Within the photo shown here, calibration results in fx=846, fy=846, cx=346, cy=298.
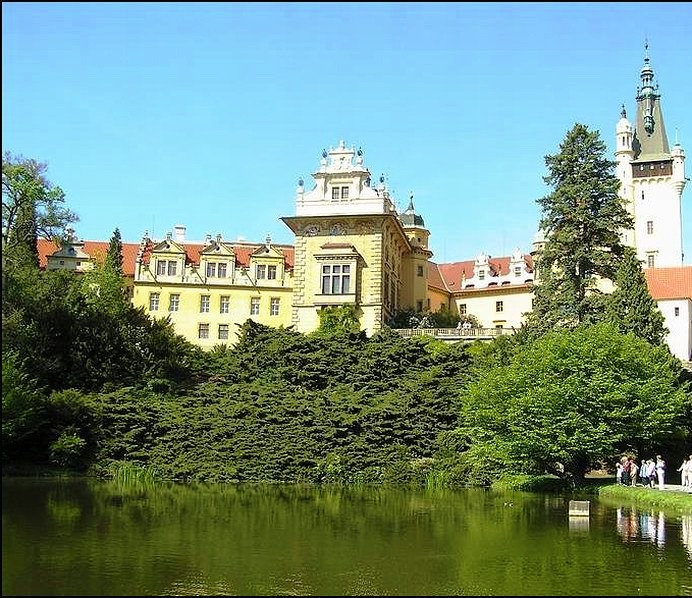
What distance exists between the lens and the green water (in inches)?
426

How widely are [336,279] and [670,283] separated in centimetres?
2004

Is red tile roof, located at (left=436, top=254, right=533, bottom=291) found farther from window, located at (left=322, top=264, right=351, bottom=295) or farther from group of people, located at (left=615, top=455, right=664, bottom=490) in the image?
group of people, located at (left=615, top=455, right=664, bottom=490)

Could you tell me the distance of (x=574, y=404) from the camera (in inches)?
1039

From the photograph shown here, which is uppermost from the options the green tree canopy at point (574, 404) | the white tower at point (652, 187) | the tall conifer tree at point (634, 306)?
the white tower at point (652, 187)

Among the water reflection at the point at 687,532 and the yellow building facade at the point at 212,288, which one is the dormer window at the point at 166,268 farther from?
the water reflection at the point at 687,532

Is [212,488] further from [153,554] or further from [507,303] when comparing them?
[507,303]

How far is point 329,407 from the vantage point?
3241 cm

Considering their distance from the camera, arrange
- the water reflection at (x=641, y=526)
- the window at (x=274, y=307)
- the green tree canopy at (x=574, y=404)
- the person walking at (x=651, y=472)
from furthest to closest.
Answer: the window at (x=274, y=307), the person walking at (x=651, y=472), the green tree canopy at (x=574, y=404), the water reflection at (x=641, y=526)

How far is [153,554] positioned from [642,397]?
1826 cm

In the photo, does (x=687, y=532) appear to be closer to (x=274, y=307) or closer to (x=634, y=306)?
(x=634, y=306)

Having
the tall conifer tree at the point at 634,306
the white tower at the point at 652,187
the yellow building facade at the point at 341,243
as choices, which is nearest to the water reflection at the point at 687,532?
the tall conifer tree at the point at 634,306

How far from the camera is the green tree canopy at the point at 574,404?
2605 cm

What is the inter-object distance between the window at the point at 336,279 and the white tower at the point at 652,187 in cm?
2978

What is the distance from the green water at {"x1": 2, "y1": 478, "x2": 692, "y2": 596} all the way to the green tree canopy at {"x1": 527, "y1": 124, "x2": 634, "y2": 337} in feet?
42.9
